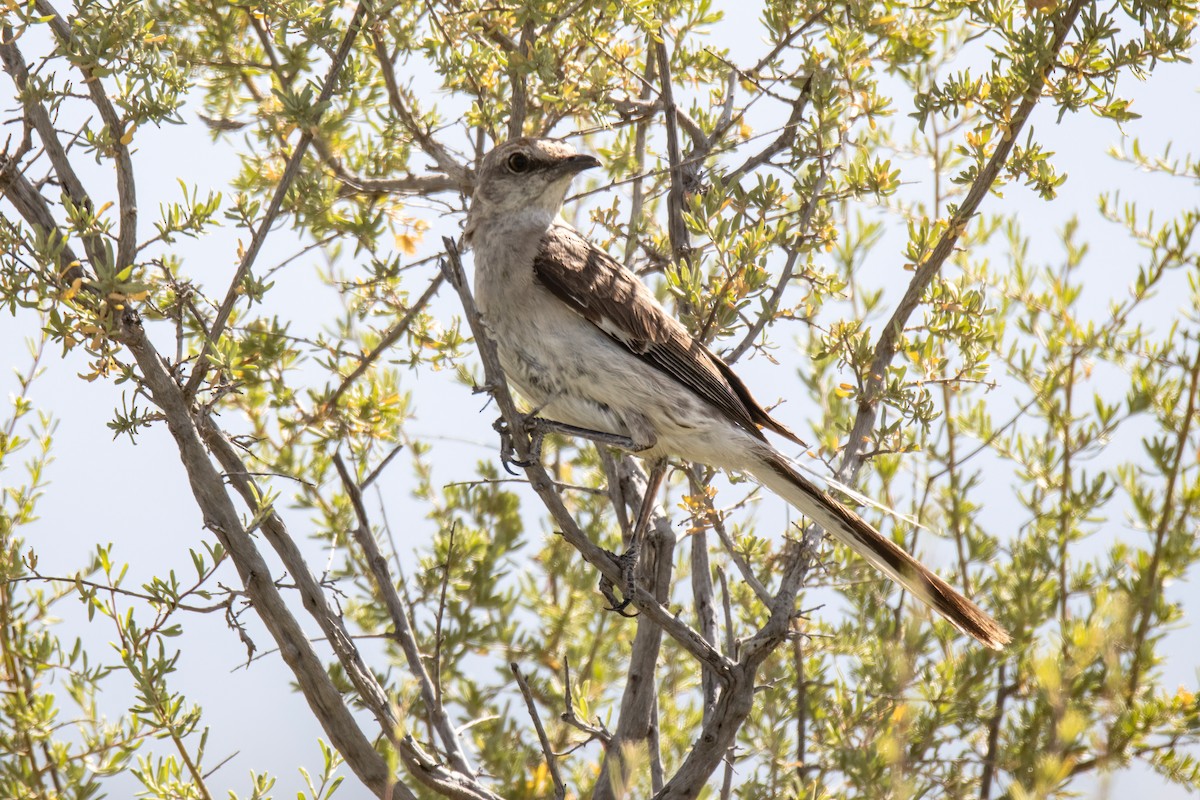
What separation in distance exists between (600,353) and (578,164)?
84 cm

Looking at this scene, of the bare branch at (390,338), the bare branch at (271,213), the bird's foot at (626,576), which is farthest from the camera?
the bare branch at (390,338)

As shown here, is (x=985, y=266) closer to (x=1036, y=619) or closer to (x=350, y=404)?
(x=1036, y=619)

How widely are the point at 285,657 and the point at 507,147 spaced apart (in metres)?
2.23

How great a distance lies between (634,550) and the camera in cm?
391

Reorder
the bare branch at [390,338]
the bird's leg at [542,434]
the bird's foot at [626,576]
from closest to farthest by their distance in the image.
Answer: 1. the bird's foot at [626,576]
2. the bird's leg at [542,434]
3. the bare branch at [390,338]

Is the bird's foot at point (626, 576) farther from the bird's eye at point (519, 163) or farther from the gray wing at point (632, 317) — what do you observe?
the bird's eye at point (519, 163)

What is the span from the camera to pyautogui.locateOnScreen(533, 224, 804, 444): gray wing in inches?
172

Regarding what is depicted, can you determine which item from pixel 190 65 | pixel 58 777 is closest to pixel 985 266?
pixel 190 65

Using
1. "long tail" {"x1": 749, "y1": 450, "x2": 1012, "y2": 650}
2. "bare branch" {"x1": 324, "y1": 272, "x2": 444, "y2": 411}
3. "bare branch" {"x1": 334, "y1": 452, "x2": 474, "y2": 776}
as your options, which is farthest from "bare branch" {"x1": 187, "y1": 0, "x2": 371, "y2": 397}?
"long tail" {"x1": 749, "y1": 450, "x2": 1012, "y2": 650}

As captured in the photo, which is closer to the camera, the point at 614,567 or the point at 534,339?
the point at 614,567

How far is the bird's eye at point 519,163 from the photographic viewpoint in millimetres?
4625

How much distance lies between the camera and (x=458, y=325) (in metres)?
4.61

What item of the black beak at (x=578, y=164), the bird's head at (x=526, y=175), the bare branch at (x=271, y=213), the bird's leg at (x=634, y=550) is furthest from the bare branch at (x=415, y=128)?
the bird's leg at (x=634, y=550)

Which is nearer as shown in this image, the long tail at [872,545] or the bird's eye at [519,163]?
the long tail at [872,545]
